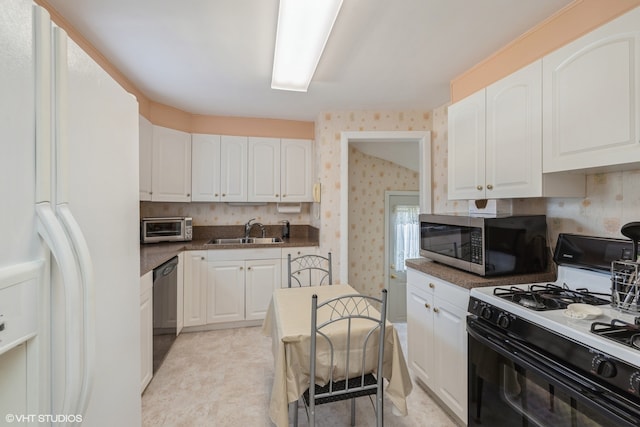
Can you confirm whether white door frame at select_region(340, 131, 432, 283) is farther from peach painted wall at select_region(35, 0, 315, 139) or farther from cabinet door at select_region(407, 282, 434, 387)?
cabinet door at select_region(407, 282, 434, 387)

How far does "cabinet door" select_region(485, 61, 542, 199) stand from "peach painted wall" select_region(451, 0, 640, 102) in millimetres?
237

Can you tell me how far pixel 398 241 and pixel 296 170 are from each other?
5.54 feet

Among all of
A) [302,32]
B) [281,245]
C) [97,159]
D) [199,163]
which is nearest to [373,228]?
[281,245]

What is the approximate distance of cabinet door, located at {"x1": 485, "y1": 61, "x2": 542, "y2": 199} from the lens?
1.51m

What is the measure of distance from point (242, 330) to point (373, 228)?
2048 mm

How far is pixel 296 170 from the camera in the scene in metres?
3.51

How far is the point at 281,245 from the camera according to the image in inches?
125

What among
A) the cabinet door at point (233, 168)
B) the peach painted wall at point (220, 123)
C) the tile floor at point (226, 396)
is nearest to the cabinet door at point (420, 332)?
the tile floor at point (226, 396)

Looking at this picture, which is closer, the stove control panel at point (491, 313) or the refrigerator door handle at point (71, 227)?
the refrigerator door handle at point (71, 227)

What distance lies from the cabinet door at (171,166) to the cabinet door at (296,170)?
1.07 m

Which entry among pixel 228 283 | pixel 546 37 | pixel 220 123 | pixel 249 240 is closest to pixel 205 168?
pixel 220 123

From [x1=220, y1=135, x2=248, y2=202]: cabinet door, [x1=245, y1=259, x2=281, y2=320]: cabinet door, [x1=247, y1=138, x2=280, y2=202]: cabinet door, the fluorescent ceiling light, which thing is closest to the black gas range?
the fluorescent ceiling light

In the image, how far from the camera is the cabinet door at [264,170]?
3418 millimetres

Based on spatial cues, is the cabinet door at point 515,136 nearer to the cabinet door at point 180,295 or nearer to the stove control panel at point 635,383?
the stove control panel at point 635,383
